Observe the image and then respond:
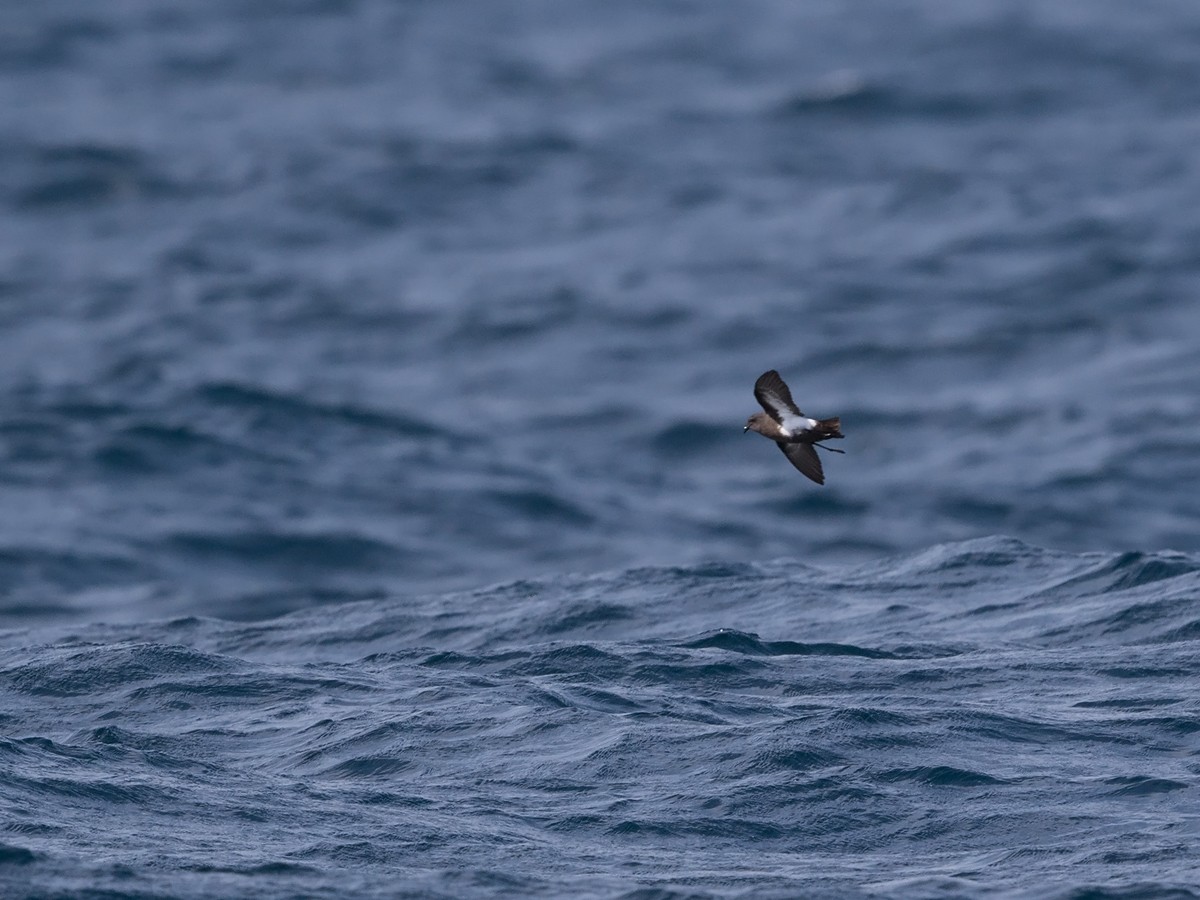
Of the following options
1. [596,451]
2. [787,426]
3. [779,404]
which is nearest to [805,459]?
[787,426]

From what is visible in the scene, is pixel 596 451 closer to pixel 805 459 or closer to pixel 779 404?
pixel 779 404

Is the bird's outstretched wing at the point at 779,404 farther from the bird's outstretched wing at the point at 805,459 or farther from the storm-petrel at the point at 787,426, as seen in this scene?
the bird's outstretched wing at the point at 805,459

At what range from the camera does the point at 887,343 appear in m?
39.1

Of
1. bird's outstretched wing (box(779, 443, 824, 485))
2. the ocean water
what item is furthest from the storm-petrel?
the ocean water

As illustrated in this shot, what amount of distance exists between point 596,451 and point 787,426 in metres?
20.3

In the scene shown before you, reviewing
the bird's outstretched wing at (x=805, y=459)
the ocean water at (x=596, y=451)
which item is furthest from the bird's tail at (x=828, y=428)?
the ocean water at (x=596, y=451)

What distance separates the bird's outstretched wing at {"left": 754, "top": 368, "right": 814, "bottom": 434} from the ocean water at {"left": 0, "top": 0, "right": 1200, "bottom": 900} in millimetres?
2217

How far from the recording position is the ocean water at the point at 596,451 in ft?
43.6

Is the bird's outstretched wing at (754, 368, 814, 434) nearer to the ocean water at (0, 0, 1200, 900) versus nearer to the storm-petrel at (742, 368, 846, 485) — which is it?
the storm-petrel at (742, 368, 846, 485)

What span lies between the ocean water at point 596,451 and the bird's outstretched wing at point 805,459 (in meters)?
1.96

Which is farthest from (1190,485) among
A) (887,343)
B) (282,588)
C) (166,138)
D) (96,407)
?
(166,138)

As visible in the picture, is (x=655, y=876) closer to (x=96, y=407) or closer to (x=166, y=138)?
(x=96, y=407)

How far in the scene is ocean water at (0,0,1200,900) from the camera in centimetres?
1330

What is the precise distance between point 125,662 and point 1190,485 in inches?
758
